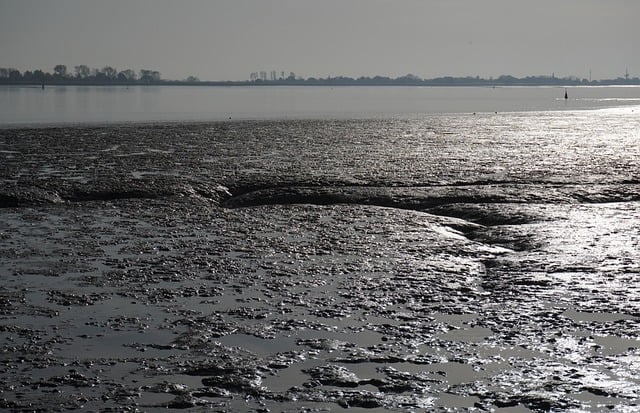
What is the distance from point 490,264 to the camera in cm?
917

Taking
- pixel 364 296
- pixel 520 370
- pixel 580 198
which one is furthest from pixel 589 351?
pixel 580 198

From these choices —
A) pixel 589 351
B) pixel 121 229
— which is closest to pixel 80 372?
pixel 589 351

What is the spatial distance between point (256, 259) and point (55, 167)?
9941mm

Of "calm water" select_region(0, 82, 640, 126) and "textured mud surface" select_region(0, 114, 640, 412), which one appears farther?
"calm water" select_region(0, 82, 640, 126)

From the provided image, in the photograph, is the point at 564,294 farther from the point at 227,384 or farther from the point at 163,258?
the point at 163,258

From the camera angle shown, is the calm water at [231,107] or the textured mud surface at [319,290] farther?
the calm water at [231,107]

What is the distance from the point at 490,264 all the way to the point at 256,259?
2.64 m

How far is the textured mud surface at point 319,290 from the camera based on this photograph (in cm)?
555

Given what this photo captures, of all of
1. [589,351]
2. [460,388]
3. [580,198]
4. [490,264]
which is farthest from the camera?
[580,198]

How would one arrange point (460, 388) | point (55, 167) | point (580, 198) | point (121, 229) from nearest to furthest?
point (460, 388), point (121, 229), point (580, 198), point (55, 167)

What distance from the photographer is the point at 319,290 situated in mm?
8172

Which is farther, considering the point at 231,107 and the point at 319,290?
the point at 231,107

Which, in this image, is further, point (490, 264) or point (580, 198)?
point (580, 198)

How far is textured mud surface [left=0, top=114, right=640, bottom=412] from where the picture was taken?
5547mm
